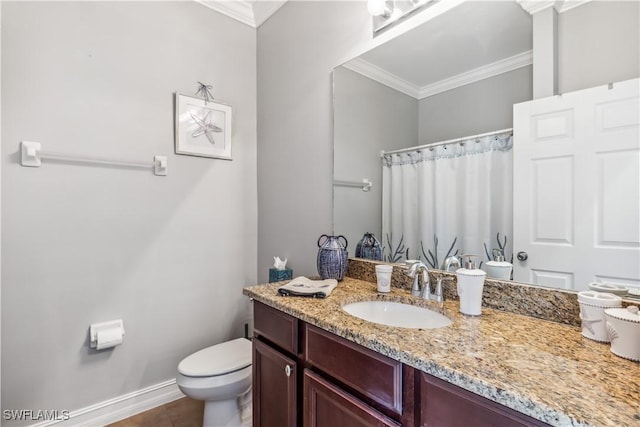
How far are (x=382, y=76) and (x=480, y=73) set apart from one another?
1.66 ft

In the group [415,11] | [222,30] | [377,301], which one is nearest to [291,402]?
[377,301]

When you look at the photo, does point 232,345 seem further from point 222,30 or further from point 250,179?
point 222,30

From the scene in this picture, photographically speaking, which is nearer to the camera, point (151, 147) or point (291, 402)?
point (291, 402)

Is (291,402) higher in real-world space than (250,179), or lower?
lower

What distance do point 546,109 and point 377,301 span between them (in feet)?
3.05

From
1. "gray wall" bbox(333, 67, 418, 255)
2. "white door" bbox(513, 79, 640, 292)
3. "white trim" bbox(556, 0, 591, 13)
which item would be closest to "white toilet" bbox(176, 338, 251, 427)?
"gray wall" bbox(333, 67, 418, 255)

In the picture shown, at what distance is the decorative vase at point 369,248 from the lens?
5.36 feet

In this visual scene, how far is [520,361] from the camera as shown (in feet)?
2.38

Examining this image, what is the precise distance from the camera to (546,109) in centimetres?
105

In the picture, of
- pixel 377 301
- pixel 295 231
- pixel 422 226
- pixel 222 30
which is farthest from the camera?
pixel 222 30

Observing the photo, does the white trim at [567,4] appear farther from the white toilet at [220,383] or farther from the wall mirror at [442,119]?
the white toilet at [220,383]

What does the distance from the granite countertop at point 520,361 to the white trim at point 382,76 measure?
0.98 metres

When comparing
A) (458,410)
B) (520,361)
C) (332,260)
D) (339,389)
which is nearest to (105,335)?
(332,260)

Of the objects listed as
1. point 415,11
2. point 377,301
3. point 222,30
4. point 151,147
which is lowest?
point 377,301
